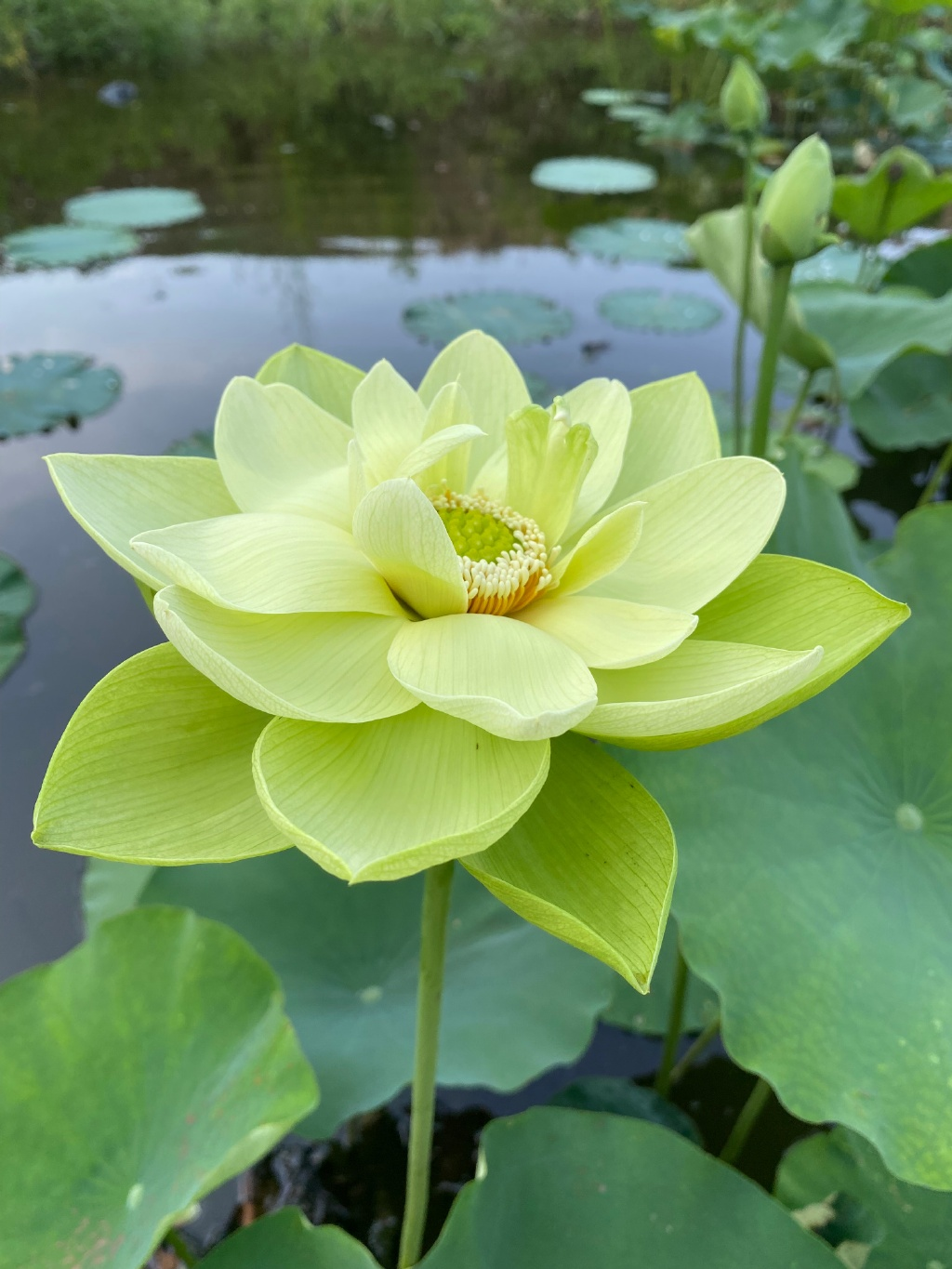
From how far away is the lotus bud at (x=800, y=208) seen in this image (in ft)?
3.09

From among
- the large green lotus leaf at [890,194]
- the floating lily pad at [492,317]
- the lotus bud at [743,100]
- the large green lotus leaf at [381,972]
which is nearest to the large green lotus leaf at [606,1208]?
the large green lotus leaf at [381,972]

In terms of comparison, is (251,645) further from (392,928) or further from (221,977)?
(392,928)

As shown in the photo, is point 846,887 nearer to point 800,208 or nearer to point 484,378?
point 484,378

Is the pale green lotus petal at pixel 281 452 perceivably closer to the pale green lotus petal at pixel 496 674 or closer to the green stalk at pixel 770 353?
the pale green lotus petal at pixel 496 674

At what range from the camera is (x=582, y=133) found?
19.6 feet

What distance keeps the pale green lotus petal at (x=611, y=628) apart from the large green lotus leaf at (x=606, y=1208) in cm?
47

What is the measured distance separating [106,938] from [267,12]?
10.4 meters

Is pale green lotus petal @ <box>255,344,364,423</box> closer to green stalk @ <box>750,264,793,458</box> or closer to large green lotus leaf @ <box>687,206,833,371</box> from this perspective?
green stalk @ <box>750,264,793,458</box>

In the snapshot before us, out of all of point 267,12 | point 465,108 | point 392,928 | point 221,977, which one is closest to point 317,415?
point 221,977

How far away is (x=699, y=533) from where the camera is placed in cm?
65

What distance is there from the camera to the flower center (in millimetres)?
629

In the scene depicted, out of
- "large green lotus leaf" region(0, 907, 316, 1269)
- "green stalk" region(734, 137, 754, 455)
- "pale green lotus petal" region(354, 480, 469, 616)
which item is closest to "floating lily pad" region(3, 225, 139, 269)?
"green stalk" region(734, 137, 754, 455)

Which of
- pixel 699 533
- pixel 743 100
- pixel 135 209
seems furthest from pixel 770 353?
pixel 135 209

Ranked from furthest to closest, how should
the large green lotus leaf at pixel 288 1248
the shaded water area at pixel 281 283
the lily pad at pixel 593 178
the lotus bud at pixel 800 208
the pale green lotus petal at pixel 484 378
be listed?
1. the lily pad at pixel 593 178
2. the shaded water area at pixel 281 283
3. the lotus bud at pixel 800 208
4. the pale green lotus petal at pixel 484 378
5. the large green lotus leaf at pixel 288 1248
